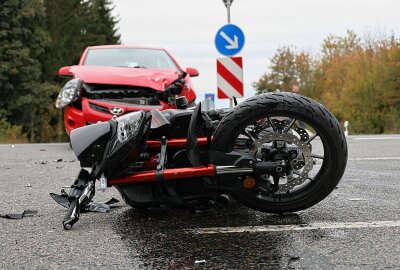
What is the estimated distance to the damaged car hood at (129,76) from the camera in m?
7.95

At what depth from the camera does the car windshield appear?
890 cm

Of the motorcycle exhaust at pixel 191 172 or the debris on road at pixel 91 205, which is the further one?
the debris on road at pixel 91 205

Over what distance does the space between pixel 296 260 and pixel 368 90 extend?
1691 inches

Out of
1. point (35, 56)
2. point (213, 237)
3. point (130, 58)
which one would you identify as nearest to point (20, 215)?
point (213, 237)

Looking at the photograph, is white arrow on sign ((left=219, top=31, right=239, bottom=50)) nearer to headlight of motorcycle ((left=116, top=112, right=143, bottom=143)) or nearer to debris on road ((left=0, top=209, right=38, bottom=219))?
debris on road ((left=0, top=209, right=38, bottom=219))

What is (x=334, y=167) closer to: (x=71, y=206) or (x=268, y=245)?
(x=268, y=245)

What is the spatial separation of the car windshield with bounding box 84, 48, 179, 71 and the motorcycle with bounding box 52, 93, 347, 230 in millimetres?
5165

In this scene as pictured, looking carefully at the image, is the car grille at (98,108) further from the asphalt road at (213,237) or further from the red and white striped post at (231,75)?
the red and white striped post at (231,75)

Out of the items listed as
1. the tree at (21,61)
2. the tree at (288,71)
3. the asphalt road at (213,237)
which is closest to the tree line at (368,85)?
the tree at (288,71)

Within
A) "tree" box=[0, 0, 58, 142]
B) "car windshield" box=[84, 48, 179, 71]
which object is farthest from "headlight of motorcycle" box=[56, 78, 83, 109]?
"tree" box=[0, 0, 58, 142]

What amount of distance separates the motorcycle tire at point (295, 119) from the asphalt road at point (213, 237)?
0.12 m

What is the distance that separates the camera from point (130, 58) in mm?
9047

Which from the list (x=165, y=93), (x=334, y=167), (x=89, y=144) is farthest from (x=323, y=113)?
(x=165, y=93)

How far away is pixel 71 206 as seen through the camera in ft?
12.0
